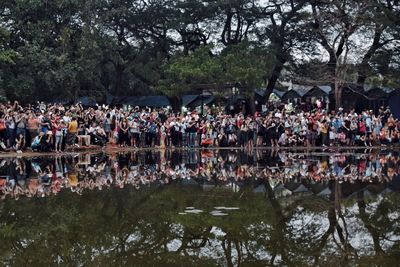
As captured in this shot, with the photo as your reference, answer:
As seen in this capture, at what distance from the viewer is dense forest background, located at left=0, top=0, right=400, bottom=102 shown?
36.8 meters

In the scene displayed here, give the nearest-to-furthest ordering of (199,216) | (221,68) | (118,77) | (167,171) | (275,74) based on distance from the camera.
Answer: (199,216)
(167,171)
(221,68)
(275,74)
(118,77)

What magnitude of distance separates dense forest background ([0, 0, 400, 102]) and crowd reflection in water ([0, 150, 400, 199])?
41.9 ft

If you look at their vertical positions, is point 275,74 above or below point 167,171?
above

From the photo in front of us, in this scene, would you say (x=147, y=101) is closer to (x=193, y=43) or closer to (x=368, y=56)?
(x=193, y=43)

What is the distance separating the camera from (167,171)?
62.0 ft

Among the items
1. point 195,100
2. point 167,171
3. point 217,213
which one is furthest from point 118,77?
point 217,213

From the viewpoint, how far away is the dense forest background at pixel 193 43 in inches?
1447

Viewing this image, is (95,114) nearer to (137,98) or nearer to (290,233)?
(290,233)

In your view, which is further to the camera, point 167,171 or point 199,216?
point 167,171

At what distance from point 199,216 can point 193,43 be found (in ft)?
117

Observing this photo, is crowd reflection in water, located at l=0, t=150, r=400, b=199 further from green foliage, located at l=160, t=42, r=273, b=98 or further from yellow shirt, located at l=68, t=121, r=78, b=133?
green foliage, located at l=160, t=42, r=273, b=98

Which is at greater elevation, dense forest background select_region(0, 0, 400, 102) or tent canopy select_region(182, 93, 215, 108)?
dense forest background select_region(0, 0, 400, 102)

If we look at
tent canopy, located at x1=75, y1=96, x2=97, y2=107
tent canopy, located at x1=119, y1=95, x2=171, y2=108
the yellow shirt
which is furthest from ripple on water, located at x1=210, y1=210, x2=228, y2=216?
tent canopy, located at x1=119, y1=95, x2=171, y2=108

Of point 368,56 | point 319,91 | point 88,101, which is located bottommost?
point 88,101
